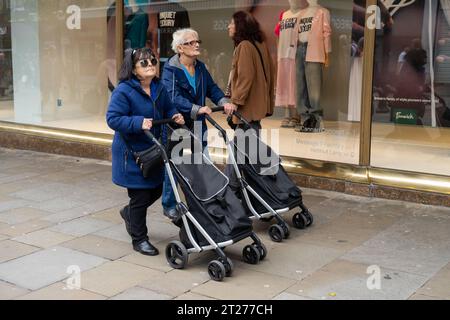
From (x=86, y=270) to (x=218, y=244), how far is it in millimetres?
1056

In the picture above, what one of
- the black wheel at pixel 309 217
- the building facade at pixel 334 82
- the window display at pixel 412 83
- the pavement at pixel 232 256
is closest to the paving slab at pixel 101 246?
the pavement at pixel 232 256

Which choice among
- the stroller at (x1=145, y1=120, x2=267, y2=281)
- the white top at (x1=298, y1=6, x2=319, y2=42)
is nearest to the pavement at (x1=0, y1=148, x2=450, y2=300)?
the stroller at (x1=145, y1=120, x2=267, y2=281)

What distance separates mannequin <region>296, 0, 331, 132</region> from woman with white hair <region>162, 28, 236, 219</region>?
7.25 feet

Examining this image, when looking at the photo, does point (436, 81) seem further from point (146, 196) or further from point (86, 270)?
point (86, 270)

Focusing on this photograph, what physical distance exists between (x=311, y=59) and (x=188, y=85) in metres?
2.58

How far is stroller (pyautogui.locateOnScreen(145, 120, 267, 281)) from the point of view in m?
4.59

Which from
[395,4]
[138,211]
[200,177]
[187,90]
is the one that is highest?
[395,4]

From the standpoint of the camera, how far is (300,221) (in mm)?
5809

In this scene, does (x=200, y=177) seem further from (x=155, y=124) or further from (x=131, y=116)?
(x=131, y=116)

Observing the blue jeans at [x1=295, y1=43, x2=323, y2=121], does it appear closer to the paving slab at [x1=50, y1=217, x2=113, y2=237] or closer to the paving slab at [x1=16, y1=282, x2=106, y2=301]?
the paving slab at [x1=50, y1=217, x2=113, y2=237]

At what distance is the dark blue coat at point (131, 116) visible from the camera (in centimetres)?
494

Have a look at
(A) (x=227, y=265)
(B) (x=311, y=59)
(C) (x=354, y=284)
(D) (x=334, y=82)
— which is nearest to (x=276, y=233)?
(A) (x=227, y=265)

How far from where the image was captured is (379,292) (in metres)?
4.32

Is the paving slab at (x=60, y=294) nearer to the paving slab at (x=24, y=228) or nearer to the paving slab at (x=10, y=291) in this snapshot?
the paving slab at (x=10, y=291)
